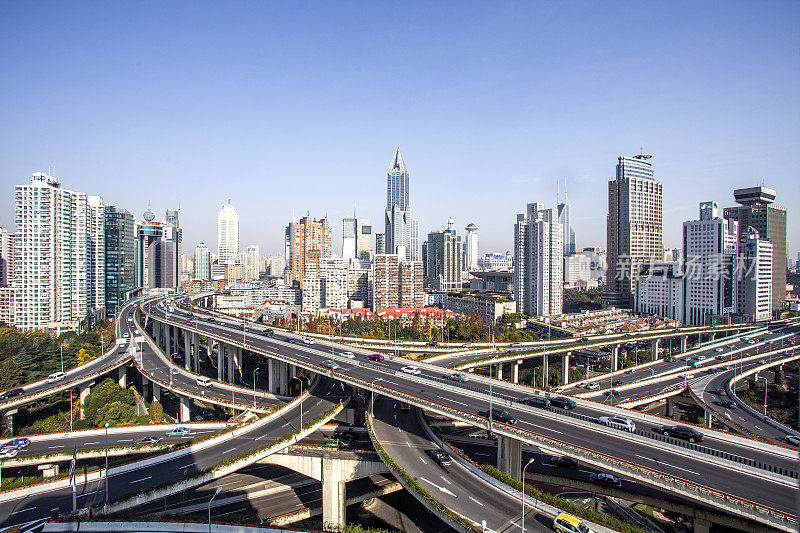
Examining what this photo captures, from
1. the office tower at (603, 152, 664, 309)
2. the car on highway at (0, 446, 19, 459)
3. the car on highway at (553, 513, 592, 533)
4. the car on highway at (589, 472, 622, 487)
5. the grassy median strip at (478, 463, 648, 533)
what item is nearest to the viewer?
the car on highway at (553, 513, 592, 533)

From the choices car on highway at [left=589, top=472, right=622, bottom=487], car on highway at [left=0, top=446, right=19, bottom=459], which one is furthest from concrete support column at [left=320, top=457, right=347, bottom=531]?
car on highway at [left=0, top=446, right=19, bottom=459]

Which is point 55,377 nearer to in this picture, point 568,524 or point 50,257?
point 50,257

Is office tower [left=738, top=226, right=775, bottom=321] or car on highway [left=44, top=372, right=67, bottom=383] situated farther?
office tower [left=738, top=226, right=775, bottom=321]

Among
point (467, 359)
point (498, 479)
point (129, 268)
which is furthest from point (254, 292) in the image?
point (498, 479)

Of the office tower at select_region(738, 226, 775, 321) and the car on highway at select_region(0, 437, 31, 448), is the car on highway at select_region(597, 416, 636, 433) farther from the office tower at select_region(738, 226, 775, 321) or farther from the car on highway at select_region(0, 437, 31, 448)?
the office tower at select_region(738, 226, 775, 321)

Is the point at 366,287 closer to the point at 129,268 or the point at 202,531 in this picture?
the point at 129,268

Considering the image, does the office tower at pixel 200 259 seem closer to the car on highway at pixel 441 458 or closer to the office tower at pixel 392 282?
the office tower at pixel 392 282
